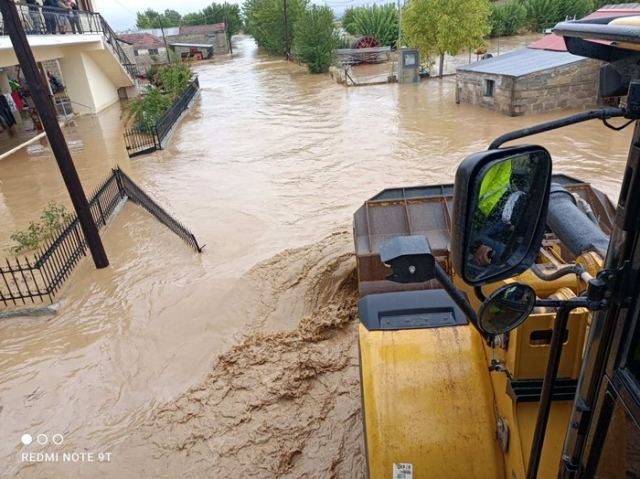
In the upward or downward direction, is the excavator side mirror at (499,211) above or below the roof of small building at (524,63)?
above

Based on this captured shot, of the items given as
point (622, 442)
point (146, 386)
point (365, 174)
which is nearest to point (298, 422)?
point (146, 386)

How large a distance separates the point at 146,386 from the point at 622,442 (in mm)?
5316

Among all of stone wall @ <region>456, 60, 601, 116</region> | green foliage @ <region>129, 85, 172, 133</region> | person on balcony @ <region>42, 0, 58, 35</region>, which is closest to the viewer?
stone wall @ <region>456, 60, 601, 116</region>

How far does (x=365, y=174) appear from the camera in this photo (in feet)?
41.8

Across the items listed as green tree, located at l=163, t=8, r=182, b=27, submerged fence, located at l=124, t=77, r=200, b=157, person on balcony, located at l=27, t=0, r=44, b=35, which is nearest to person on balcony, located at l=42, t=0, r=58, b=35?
person on balcony, located at l=27, t=0, r=44, b=35

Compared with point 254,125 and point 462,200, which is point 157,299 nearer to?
point 462,200

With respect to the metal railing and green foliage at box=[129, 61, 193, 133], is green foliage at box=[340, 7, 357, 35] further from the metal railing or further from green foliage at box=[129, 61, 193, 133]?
the metal railing

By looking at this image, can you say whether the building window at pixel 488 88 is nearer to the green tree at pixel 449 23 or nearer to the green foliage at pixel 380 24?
the green tree at pixel 449 23

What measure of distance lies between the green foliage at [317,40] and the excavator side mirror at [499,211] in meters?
33.8

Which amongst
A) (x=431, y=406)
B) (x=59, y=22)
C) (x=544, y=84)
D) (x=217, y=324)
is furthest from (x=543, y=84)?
(x=59, y=22)

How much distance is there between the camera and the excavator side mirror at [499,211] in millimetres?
1258

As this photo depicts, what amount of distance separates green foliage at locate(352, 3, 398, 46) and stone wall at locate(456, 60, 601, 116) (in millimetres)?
26660

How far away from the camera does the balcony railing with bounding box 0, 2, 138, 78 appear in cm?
1591

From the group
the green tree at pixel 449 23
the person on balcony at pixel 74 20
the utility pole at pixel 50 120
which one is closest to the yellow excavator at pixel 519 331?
the utility pole at pixel 50 120
